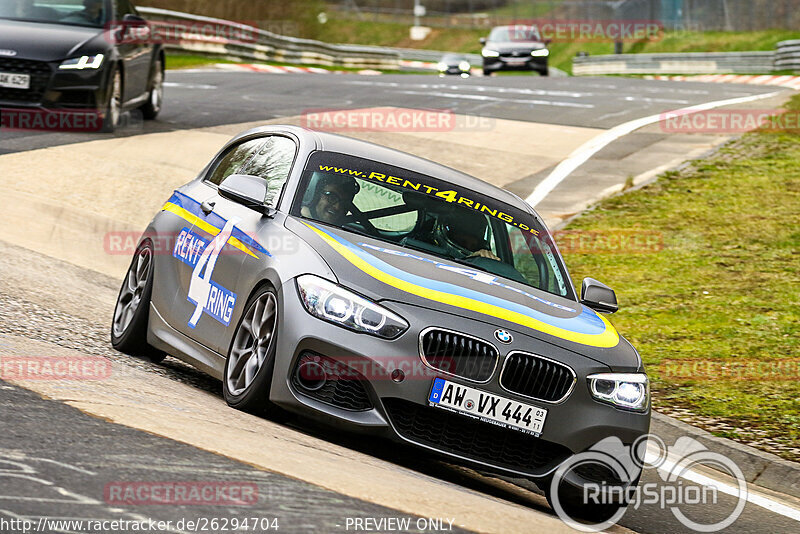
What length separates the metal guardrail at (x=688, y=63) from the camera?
1615 inches

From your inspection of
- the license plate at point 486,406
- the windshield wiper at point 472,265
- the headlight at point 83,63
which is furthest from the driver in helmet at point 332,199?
the headlight at point 83,63

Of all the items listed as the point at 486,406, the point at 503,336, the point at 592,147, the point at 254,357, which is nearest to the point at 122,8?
the point at 592,147

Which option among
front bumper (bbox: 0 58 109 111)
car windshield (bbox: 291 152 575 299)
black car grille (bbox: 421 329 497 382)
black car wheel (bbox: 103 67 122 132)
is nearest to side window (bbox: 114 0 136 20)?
black car wheel (bbox: 103 67 122 132)

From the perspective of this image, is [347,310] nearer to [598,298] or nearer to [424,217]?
[424,217]

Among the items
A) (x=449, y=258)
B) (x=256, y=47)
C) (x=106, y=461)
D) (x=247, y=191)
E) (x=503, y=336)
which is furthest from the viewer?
(x=256, y=47)

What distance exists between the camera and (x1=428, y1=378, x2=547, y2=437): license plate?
5.89 meters

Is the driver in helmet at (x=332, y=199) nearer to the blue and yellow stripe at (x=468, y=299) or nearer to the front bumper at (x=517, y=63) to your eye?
the blue and yellow stripe at (x=468, y=299)

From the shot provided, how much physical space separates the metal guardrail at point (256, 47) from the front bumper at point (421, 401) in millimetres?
28644

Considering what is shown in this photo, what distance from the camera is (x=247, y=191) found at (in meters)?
6.92

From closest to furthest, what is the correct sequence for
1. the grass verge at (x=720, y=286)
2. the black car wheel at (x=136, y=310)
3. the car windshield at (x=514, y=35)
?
the black car wheel at (x=136, y=310), the grass verge at (x=720, y=286), the car windshield at (x=514, y=35)

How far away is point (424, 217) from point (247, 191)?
1.01m

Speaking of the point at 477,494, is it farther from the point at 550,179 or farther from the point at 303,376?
the point at 550,179

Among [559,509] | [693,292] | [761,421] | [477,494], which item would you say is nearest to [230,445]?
[477,494]

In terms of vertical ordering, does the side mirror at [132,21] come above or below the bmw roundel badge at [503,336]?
above
